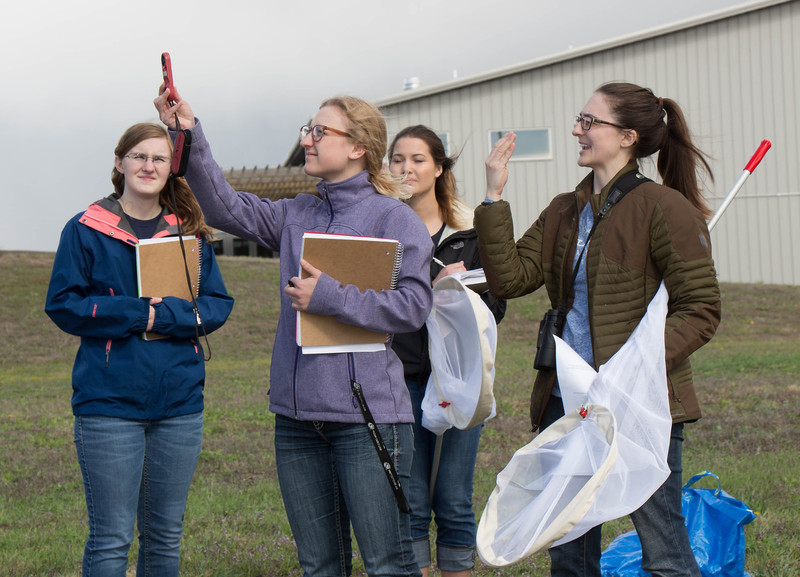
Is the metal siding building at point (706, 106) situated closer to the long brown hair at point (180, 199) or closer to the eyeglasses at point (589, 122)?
the long brown hair at point (180, 199)

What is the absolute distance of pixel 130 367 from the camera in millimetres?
3322

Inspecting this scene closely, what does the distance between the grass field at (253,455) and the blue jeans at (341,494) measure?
1.59m

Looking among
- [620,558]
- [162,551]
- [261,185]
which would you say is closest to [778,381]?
[620,558]

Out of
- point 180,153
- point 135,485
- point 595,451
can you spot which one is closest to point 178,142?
point 180,153

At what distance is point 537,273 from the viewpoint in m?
3.35

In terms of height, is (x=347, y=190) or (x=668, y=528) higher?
(x=347, y=190)

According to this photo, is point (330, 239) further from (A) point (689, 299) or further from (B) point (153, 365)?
(A) point (689, 299)

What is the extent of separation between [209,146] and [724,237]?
21.6 m

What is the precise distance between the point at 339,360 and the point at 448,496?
1.24m

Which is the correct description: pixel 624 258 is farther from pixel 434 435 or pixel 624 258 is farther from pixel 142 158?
pixel 142 158

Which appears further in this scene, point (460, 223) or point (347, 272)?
point (460, 223)

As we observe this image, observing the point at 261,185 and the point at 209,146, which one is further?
the point at 261,185

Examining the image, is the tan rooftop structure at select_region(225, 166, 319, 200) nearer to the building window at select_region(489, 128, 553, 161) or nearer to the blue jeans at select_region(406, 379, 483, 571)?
the building window at select_region(489, 128, 553, 161)

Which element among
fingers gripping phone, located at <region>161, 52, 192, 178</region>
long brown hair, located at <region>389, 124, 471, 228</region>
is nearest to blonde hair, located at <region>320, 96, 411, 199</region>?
fingers gripping phone, located at <region>161, 52, 192, 178</region>
